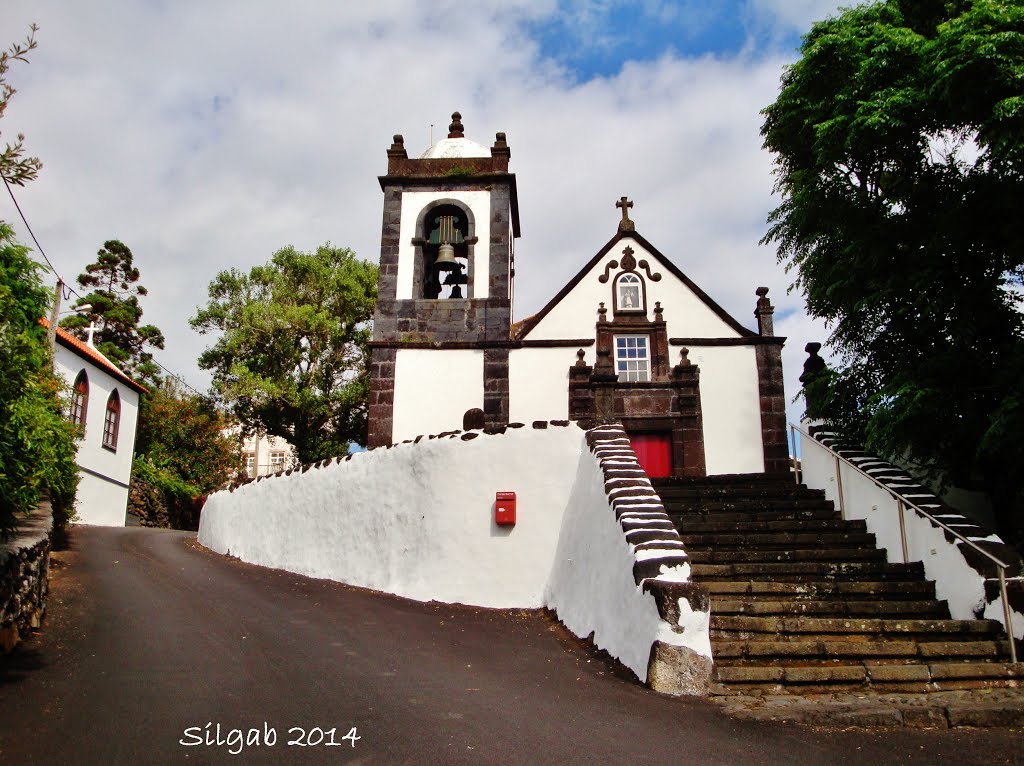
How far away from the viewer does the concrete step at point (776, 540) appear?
30.2 ft

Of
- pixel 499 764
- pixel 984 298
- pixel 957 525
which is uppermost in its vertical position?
pixel 984 298

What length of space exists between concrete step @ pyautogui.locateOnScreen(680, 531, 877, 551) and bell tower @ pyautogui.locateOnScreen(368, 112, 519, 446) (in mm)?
7719

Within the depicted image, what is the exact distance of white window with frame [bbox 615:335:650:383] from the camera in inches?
669

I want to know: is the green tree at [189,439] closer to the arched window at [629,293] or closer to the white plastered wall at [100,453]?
the white plastered wall at [100,453]

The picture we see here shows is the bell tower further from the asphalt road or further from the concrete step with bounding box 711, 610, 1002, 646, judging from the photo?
the concrete step with bounding box 711, 610, 1002, 646

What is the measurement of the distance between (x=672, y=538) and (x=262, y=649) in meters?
3.76

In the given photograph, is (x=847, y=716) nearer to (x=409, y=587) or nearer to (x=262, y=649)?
(x=262, y=649)

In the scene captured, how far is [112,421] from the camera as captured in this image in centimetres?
2492

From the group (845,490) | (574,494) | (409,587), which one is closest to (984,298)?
(845,490)

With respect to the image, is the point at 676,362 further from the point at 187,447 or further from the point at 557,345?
the point at 187,447

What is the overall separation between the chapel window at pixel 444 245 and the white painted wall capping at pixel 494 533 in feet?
21.5

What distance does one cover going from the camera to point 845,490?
10328 millimetres

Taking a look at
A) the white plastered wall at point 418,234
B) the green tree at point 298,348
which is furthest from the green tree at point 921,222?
the green tree at point 298,348

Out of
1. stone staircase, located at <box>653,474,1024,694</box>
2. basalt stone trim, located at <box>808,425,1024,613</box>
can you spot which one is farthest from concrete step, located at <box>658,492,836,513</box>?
basalt stone trim, located at <box>808,425,1024,613</box>
